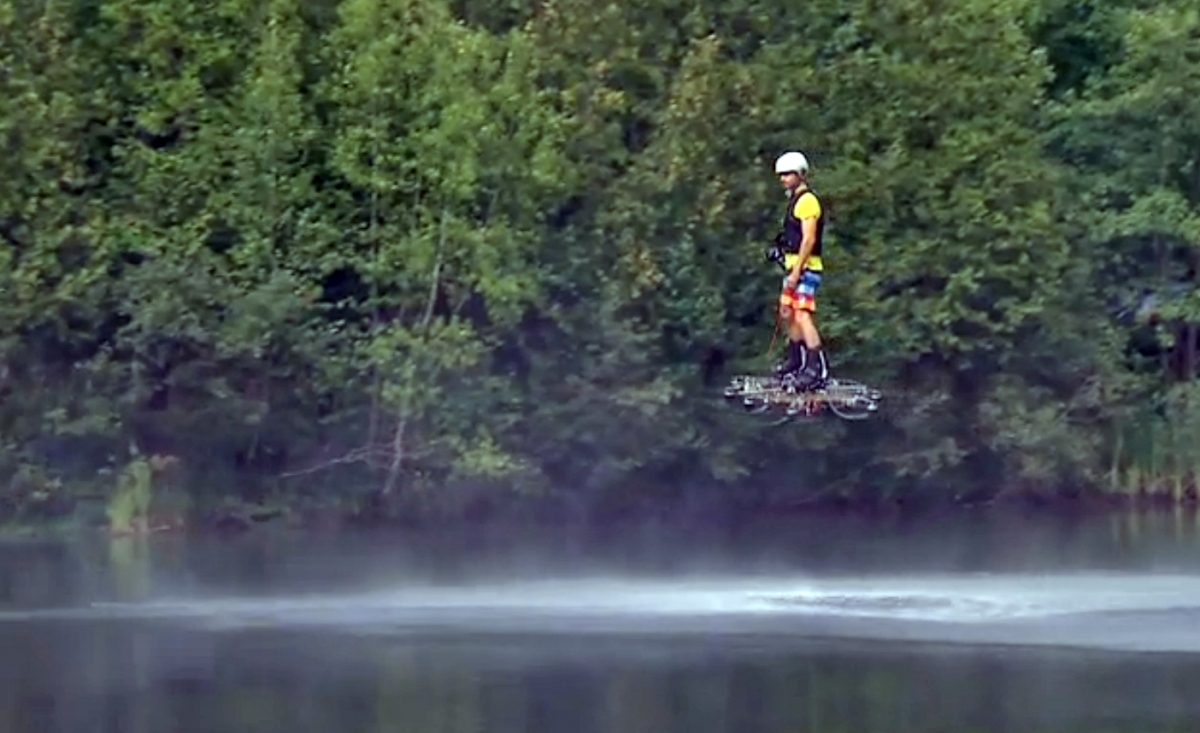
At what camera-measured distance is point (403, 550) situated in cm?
3269

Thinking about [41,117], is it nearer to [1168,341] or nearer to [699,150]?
[699,150]

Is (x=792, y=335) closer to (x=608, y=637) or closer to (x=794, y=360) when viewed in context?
(x=794, y=360)

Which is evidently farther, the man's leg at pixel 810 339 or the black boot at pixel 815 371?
the black boot at pixel 815 371

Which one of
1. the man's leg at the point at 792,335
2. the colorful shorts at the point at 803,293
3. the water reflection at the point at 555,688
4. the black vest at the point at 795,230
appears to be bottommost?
the water reflection at the point at 555,688

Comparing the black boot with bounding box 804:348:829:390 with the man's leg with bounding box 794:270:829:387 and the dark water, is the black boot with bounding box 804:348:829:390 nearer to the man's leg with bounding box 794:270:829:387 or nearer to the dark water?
the man's leg with bounding box 794:270:829:387

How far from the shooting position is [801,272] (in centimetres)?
2352

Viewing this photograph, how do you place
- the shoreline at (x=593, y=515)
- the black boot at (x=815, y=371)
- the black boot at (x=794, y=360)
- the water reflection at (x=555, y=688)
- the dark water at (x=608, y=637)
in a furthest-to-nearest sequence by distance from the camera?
the shoreline at (x=593, y=515) → the black boot at (x=794, y=360) → the black boot at (x=815, y=371) → the dark water at (x=608, y=637) → the water reflection at (x=555, y=688)

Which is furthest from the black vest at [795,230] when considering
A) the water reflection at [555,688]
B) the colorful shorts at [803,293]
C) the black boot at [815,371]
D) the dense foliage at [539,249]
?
the dense foliage at [539,249]

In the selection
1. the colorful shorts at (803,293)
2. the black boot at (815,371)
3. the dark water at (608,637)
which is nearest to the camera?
the dark water at (608,637)

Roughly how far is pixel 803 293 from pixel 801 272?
0.44 metres

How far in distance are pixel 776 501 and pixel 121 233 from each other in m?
9.76

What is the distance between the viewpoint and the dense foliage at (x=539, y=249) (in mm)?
36531

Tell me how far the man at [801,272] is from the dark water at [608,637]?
246 cm

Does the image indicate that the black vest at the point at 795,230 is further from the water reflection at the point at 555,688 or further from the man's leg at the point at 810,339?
the water reflection at the point at 555,688
